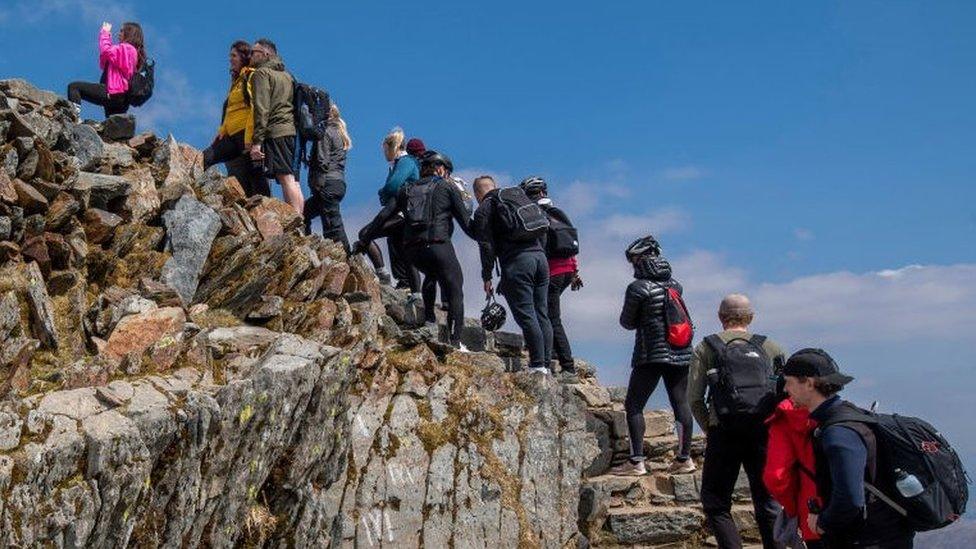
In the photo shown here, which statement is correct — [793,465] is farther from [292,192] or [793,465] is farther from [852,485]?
[292,192]

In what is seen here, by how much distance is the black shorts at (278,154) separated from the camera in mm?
17422

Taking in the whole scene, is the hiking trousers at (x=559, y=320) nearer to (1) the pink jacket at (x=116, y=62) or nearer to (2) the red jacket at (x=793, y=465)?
(2) the red jacket at (x=793, y=465)

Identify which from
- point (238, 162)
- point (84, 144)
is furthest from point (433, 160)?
point (84, 144)

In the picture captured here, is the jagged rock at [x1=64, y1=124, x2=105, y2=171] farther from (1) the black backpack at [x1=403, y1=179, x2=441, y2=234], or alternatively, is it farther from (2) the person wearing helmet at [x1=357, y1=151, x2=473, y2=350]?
(1) the black backpack at [x1=403, y1=179, x2=441, y2=234]

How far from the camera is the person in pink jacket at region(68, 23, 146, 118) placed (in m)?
Answer: 20.3

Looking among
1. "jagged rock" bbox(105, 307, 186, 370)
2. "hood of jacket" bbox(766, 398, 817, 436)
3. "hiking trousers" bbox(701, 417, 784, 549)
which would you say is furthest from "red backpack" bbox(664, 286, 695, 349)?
"jagged rock" bbox(105, 307, 186, 370)

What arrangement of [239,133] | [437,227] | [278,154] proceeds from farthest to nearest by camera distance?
[239,133], [278,154], [437,227]

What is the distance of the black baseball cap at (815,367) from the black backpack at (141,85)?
1765cm

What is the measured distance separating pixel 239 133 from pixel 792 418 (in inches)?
538

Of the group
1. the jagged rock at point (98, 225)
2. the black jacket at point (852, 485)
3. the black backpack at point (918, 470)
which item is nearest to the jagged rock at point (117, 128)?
the jagged rock at point (98, 225)

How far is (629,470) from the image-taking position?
14992 mm

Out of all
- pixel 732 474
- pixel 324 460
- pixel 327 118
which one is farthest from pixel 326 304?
pixel 732 474

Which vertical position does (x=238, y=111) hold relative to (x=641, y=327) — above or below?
above

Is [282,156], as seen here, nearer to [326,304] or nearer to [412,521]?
[326,304]
